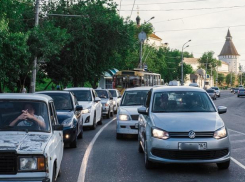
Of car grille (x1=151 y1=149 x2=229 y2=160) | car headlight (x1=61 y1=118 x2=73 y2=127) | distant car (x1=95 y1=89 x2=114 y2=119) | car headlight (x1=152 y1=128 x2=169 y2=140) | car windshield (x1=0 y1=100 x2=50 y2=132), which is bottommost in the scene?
distant car (x1=95 y1=89 x2=114 y2=119)

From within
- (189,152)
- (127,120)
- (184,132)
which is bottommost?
(127,120)

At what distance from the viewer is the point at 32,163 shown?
586 cm

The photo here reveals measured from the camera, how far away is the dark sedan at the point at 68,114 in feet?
39.5

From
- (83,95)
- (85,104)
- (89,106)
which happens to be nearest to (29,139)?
(89,106)

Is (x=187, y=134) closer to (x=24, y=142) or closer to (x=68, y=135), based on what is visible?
(x=24, y=142)

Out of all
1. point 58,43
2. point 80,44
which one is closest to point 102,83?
point 80,44

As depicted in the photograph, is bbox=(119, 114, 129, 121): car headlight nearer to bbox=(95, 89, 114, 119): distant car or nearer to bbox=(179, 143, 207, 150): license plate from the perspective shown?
bbox=(179, 143, 207, 150): license plate

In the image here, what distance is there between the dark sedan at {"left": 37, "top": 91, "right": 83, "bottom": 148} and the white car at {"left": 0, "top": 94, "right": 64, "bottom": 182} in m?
3.97

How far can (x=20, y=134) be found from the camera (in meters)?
6.65

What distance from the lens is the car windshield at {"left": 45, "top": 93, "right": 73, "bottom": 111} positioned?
13430mm

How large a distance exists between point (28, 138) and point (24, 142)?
259 mm

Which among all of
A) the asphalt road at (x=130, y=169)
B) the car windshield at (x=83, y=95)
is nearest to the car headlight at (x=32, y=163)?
the asphalt road at (x=130, y=169)

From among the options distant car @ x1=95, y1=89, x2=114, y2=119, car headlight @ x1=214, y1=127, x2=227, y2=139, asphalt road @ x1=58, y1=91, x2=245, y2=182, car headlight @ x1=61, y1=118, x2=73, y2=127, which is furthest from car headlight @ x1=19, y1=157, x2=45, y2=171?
distant car @ x1=95, y1=89, x2=114, y2=119

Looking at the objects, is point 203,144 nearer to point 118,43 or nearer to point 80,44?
point 80,44
